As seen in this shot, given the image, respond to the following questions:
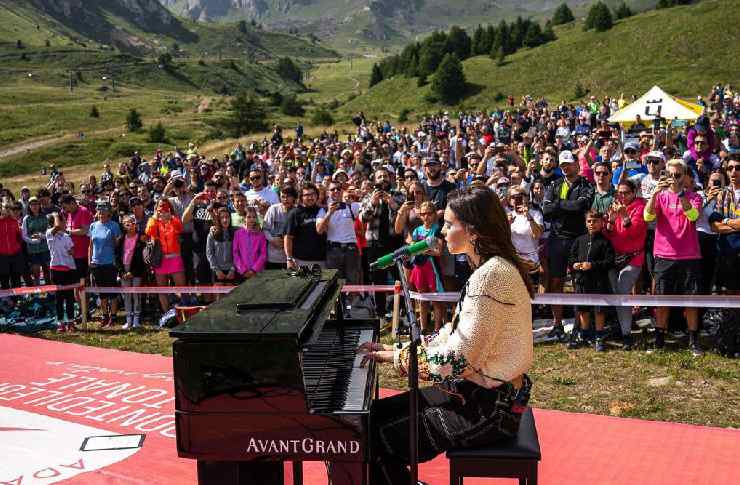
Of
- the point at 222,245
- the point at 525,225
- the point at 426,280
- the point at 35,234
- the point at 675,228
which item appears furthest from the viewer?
the point at 35,234

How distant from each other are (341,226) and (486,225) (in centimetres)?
659

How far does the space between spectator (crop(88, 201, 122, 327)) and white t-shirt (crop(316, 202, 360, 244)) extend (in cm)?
373

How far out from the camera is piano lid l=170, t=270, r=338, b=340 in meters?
3.28

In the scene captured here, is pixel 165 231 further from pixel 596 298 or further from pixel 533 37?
pixel 533 37

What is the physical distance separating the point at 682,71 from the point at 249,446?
6193cm

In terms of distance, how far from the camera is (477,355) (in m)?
3.48

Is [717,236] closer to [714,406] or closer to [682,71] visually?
[714,406]

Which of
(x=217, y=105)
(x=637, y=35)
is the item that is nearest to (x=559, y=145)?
(x=637, y=35)

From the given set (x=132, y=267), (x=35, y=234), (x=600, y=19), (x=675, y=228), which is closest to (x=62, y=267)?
(x=132, y=267)

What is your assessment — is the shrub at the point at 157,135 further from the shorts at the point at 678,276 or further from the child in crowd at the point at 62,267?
the shorts at the point at 678,276

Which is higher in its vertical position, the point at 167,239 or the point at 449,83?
the point at 449,83

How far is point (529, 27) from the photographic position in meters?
85.1

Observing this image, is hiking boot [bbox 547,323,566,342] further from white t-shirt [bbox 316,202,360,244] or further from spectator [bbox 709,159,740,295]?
white t-shirt [bbox 316,202,360,244]

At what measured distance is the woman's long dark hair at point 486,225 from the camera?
3566 millimetres
